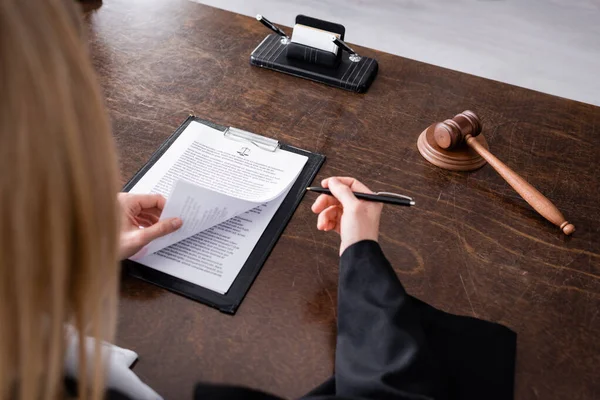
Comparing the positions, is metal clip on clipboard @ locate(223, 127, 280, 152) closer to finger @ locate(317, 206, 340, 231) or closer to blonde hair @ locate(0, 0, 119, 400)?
finger @ locate(317, 206, 340, 231)

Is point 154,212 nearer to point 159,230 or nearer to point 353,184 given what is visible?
point 159,230

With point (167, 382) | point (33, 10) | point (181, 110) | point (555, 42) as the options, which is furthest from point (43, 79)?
point (555, 42)

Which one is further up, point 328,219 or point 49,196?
point 49,196

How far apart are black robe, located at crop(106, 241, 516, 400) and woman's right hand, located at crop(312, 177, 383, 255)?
0.10ft

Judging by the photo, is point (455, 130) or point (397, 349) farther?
point (455, 130)

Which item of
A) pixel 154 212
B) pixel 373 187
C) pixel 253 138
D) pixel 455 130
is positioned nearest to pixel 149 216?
pixel 154 212

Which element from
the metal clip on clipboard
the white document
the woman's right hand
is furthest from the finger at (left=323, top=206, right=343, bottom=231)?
the metal clip on clipboard

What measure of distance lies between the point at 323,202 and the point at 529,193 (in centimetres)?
43

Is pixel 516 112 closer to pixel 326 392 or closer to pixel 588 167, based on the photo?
pixel 588 167

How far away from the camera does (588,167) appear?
1.32 meters

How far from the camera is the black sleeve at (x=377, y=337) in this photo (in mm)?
864

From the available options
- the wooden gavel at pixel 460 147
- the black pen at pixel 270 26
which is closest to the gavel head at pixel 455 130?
the wooden gavel at pixel 460 147

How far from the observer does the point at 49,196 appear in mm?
561

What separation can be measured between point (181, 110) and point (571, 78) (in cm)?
238
